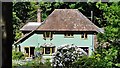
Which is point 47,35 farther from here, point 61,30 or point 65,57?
point 65,57

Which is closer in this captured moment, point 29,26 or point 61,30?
point 61,30

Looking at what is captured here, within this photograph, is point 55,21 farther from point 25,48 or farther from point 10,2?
point 10,2

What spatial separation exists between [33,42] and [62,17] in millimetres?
863

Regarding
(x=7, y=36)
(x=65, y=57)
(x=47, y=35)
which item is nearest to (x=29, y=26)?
(x=47, y=35)

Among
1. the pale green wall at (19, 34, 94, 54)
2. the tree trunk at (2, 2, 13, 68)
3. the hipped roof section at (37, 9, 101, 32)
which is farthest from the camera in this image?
the hipped roof section at (37, 9, 101, 32)

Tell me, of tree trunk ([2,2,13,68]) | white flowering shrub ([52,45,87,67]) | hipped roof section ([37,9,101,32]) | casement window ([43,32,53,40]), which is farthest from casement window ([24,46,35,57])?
tree trunk ([2,2,13,68])

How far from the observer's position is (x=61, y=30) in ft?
20.6

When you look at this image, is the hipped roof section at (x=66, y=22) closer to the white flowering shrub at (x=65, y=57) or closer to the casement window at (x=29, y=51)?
the casement window at (x=29, y=51)

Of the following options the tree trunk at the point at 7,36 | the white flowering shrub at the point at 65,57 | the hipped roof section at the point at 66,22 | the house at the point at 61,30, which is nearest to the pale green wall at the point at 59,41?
the house at the point at 61,30

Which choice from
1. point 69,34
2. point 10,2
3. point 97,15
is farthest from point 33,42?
point 10,2

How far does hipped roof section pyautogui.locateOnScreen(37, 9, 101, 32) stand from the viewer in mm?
6141

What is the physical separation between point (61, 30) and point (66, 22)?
241 millimetres

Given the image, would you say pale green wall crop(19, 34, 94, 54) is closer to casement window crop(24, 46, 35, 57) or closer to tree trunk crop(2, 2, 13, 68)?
casement window crop(24, 46, 35, 57)

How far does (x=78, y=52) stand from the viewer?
3.43 m
